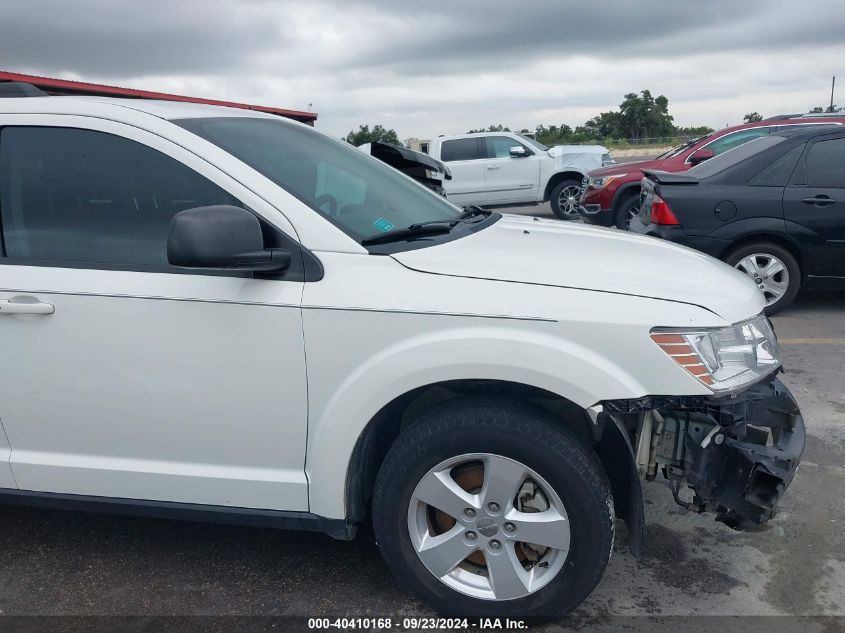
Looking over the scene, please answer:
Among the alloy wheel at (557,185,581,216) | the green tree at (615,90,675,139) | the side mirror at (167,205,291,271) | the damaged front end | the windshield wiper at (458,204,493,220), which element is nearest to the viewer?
the side mirror at (167,205,291,271)

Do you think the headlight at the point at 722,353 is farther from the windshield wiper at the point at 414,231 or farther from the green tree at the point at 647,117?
the green tree at the point at 647,117

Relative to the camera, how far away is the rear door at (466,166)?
14.0 meters

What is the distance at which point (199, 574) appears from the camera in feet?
9.99

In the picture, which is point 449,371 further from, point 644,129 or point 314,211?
point 644,129

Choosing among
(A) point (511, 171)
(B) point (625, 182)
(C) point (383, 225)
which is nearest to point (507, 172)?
(A) point (511, 171)

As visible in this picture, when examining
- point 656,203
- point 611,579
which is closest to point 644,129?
point 656,203

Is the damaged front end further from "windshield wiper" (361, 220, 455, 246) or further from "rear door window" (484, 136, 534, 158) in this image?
"rear door window" (484, 136, 534, 158)

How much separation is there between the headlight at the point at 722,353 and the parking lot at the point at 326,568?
892mm

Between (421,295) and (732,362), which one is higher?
(421,295)

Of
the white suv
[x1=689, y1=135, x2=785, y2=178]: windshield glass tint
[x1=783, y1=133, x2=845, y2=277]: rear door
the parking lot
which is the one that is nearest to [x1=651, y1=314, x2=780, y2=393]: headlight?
the white suv

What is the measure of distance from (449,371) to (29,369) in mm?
1525

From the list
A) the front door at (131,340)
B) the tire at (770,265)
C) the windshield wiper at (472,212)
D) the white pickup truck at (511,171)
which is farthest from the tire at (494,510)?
the white pickup truck at (511,171)

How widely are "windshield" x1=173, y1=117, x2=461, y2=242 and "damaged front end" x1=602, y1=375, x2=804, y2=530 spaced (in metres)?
1.16

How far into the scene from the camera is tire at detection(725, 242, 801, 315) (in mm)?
6398
